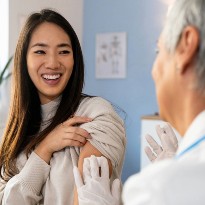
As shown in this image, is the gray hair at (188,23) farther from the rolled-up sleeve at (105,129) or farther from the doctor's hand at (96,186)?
the rolled-up sleeve at (105,129)

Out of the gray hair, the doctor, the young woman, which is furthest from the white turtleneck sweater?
the gray hair

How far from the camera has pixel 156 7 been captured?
4203mm

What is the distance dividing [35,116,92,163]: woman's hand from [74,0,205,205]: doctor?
680 mm

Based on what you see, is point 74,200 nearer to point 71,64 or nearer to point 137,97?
point 71,64

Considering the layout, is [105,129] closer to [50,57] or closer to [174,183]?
[50,57]

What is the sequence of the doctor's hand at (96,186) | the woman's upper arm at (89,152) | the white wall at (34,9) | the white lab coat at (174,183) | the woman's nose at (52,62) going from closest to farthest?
the white lab coat at (174,183)
the doctor's hand at (96,186)
the woman's upper arm at (89,152)
the woman's nose at (52,62)
the white wall at (34,9)

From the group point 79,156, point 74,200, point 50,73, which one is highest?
point 50,73

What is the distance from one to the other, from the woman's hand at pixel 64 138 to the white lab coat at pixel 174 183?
0.80 meters

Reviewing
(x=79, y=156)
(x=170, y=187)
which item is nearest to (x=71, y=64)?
(x=79, y=156)

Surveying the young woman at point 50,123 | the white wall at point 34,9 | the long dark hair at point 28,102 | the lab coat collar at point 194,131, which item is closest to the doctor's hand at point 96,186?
the young woman at point 50,123

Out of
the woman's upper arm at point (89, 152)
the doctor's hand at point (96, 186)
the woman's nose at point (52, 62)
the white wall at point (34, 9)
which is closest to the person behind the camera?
the doctor's hand at point (96, 186)

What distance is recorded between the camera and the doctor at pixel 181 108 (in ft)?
2.38

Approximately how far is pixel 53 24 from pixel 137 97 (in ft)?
8.66

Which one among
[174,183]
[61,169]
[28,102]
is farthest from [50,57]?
[174,183]
